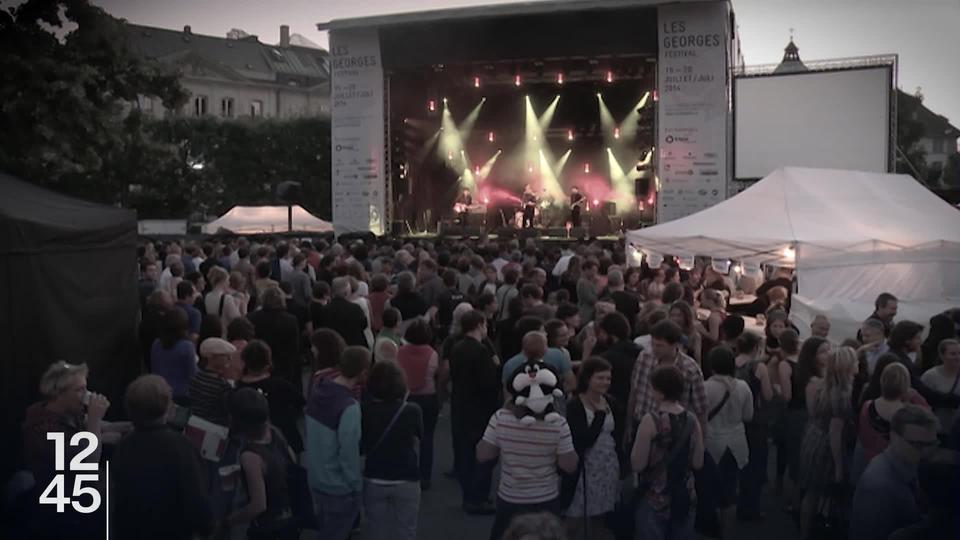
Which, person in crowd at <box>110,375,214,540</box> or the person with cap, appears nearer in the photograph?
person in crowd at <box>110,375,214,540</box>

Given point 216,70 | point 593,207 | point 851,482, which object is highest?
point 216,70

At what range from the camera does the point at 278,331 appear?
6.88 metres

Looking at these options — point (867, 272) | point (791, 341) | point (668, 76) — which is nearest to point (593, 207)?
point (668, 76)

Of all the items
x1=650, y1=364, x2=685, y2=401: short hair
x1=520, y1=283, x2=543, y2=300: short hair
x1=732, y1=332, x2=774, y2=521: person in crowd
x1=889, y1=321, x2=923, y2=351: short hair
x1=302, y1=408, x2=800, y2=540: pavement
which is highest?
x1=520, y1=283, x2=543, y2=300: short hair

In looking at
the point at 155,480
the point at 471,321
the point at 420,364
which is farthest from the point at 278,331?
the point at 155,480

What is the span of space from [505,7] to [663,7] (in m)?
3.59

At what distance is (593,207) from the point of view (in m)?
27.7

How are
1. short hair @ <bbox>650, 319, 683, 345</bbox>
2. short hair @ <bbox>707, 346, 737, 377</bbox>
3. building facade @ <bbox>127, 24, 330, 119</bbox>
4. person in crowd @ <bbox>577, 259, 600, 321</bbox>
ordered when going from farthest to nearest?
1. building facade @ <bbox>127, 24, 330, 119</bbox>
2. person in crowd @ <bbox>577, 259, 600, 321</bbox>
3. short hair @ <bbox>707, 346, 737, 377</bbox>
4. short hair @ <bbox>650, 319, 683, 345</bbox>

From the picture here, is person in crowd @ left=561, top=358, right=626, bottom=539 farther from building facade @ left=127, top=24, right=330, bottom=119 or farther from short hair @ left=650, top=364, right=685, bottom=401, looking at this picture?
building facade @ left=127, top=24, right=330, bottom=119

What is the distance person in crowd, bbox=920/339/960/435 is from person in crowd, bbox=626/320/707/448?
1408mm

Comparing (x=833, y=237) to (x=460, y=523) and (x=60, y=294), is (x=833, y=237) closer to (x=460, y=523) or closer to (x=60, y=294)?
(x=460, y=523)

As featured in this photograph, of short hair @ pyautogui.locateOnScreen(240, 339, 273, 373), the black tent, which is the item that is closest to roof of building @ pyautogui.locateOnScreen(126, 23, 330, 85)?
the black tent

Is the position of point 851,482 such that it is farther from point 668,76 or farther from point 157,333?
point 668,76

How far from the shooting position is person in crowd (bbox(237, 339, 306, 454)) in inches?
196
